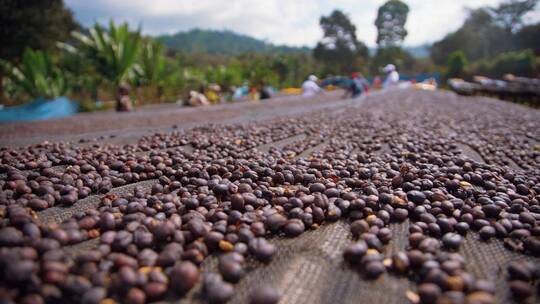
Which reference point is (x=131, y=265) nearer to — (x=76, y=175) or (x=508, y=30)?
(x=76, y=175)

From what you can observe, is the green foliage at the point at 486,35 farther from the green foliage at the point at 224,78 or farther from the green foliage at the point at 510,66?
the green foliage at the point at 224,78

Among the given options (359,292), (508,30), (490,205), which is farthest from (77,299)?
(508,30)

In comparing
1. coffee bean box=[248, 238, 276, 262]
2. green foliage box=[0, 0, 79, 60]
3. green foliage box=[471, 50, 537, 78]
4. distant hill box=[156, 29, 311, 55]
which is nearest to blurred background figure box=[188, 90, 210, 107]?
coffee bean box=[248, 238, 276, 262]

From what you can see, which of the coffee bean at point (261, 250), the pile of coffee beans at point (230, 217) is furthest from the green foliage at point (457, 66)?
the coffee bean at point (261, 250)

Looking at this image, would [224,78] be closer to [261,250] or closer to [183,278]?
[261,250]

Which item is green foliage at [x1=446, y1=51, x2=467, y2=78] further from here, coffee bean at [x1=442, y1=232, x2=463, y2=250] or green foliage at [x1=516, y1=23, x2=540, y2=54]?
coffee bean at [x1=442, y1=232, x2=463, y2=250]

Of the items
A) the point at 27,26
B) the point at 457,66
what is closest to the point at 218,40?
the point at 457,66
